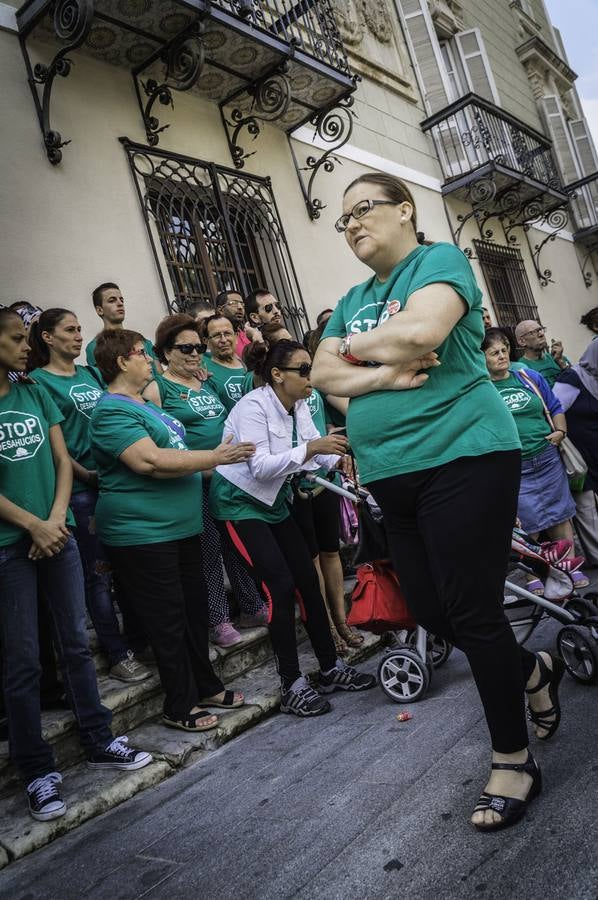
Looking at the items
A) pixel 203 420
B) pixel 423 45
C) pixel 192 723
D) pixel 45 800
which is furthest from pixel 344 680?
pixel 423 45

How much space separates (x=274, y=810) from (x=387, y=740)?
25.7 inches

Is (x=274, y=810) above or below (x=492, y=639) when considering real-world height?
below

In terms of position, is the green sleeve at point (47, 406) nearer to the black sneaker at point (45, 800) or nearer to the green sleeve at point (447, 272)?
the black sneaker at point (45, 800)

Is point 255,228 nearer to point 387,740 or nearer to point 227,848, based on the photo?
point 387,740

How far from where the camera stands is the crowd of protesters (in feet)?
7.37

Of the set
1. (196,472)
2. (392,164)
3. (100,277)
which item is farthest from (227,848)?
(392,164)

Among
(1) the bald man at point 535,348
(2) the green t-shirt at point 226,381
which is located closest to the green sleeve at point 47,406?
(2) the green t-shirt at point 226,381

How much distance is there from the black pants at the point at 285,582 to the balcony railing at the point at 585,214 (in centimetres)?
1605

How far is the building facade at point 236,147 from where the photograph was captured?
5.96 meters

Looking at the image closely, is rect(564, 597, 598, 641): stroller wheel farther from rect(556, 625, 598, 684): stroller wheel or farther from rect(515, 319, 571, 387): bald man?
rect(515, 319, 571, 387): bald man

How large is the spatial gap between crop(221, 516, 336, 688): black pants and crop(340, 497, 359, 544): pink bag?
1.48m

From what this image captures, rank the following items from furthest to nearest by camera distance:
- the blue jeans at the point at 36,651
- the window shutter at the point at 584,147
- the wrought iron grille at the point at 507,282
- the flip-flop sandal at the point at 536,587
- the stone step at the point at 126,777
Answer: the window shutter at the point at 584,147 < the wrought iron grille at the point at 507,282 < the flip-flop sandal at the point at 536,587 < the blue jeans at the point at 36,651 < the stone step at the point at 126,777

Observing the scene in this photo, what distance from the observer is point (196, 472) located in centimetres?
386

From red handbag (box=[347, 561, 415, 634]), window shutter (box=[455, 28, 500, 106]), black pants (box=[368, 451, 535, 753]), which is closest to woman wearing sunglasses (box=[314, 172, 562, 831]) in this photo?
black pants (box=[368, 451, 535, 753])
